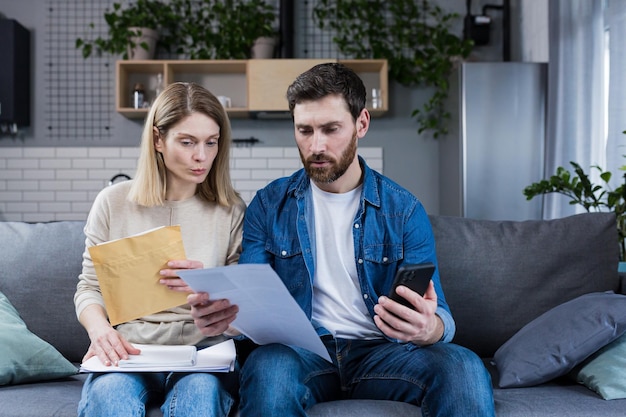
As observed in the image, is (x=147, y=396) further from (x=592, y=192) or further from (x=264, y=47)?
(x=264, y=47)

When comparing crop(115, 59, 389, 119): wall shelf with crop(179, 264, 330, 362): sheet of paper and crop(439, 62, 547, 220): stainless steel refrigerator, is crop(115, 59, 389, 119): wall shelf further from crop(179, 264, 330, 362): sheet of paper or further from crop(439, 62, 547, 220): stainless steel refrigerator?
crop(179, 264, 330, 362): sheet of paper

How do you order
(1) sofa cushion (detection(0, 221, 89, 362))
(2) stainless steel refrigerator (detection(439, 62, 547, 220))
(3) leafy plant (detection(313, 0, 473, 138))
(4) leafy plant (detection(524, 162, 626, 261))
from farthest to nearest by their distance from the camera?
(3) leafy plant (detection(313, 0, 473, 138)), (2) stainless steel refrigerator (detection(439, 62, 547, 220)), (4) leafy plant (detection(524, 162, 626, 261)), (1) sofa cushion (detection(0, 221, 89, 362))

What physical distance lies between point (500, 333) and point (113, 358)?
122 centimetres

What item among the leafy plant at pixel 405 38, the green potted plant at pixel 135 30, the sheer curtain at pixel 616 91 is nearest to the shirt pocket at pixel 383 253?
the sheer curtain at pixel 616 91

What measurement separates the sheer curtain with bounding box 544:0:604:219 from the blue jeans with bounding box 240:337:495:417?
2.33 meters

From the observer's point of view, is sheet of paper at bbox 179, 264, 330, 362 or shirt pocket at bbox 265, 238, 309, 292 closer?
sheet of paper at bbox 179, 264, 330, 362

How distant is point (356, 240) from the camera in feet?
6.43

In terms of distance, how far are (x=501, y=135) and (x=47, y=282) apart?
3077mm

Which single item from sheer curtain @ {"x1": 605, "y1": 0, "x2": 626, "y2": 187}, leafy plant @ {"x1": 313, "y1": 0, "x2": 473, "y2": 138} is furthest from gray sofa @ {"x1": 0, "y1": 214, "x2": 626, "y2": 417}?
leafy plant @ {"x1": 313, "y1": 0, "x2": 473, "y2": 138}

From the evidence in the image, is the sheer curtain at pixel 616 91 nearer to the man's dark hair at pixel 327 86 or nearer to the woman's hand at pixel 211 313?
the man's dark hair at pixel 327 86

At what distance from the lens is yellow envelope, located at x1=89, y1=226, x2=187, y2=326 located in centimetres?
171

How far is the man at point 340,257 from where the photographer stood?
5.57ft

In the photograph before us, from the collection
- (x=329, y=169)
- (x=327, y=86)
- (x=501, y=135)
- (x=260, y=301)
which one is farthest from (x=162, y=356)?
(x=501, y=135)

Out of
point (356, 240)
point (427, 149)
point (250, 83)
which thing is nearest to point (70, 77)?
point (250, 83)
